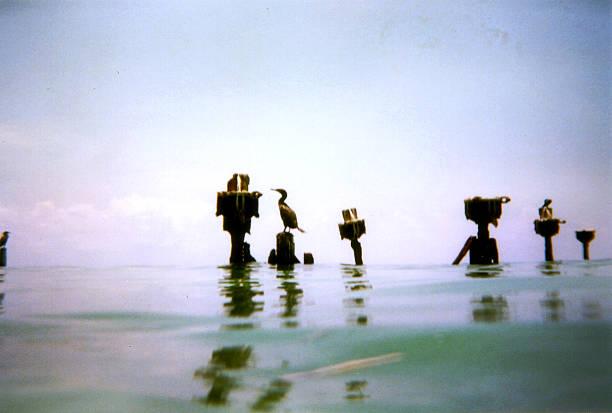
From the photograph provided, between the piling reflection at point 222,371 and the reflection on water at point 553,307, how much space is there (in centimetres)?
163

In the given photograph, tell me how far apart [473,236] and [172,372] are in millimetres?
10737

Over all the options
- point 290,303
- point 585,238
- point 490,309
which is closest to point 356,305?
point 290,303

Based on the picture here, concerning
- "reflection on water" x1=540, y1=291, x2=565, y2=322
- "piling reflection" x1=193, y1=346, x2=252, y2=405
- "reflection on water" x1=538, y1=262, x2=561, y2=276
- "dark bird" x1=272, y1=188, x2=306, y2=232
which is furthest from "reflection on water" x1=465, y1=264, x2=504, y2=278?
"piling reflection" x1=193, y1=346, x2=252, y2=405

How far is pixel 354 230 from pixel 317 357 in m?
10.4

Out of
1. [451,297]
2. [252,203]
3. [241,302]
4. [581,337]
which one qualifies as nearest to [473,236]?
[252,203]

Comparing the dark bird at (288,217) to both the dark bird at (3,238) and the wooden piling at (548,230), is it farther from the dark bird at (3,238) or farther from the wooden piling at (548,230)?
the dark bird at (3,238)

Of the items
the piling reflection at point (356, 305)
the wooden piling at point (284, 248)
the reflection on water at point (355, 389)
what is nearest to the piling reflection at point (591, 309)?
the piling reflection at point (356, 305)

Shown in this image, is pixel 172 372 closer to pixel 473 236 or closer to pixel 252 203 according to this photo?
pixel 252 203

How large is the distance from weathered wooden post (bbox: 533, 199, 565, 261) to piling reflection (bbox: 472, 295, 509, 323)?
12.3 metres

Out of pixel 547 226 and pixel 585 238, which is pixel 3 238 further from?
pixel 585 238

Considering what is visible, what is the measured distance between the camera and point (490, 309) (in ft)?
9.36

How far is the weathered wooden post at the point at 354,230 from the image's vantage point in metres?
12.3

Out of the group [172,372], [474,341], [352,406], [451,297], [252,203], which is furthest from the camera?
[252,203]

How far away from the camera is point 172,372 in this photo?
1721mm
